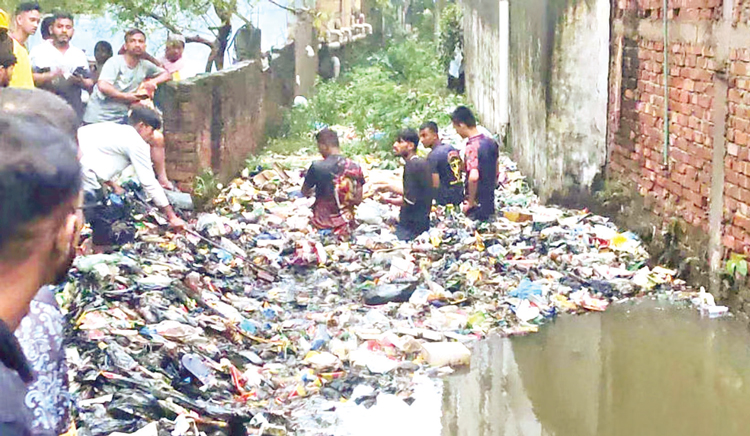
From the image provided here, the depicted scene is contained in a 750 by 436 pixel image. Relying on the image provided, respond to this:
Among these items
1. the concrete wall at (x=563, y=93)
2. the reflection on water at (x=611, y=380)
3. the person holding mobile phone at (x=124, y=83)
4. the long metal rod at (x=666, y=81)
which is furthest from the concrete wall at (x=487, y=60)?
the reflection on water at (x=611, y=380)

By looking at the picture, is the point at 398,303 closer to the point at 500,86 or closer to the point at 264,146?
the point at 500,86

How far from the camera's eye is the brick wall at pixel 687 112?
662cm

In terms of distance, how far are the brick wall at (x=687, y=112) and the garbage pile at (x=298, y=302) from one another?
2.04 ft

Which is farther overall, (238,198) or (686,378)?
(238,198)

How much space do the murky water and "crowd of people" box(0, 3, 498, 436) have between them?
86.7 inches

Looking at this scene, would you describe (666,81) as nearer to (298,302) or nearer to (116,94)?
(298,302)

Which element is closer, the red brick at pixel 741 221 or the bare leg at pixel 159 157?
the red brick at pixel 741 221

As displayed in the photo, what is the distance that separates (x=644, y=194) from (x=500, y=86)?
4.79m

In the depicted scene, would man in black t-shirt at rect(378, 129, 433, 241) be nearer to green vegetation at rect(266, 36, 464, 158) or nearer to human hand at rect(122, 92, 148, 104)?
human hand at rect(122, 92, 148, 104)

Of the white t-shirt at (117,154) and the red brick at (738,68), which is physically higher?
the red brick at (738,68)

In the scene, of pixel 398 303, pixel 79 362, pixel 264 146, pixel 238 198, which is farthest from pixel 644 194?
pixel 264 146

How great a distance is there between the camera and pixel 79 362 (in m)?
5.13

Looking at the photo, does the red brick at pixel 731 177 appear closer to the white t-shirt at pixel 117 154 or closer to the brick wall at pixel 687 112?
the brick wall at pixel 687 112

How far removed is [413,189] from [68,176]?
696cm
